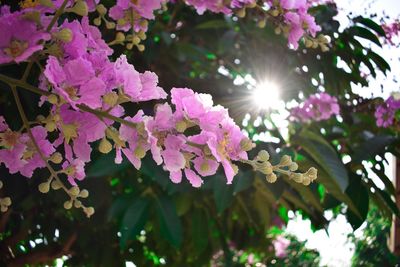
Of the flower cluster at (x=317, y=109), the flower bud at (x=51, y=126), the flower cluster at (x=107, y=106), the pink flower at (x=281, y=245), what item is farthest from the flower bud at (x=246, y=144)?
the pink flower at (x=281, y=245)

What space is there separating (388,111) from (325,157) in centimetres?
27

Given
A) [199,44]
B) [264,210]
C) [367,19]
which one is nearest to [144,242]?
[264,210]

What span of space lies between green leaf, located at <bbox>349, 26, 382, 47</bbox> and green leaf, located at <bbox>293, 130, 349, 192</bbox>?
1.07 feet

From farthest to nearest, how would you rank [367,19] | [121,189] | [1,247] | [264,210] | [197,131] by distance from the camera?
1. [121,189]
2. [264,210]
3. [367,19]
4. [1,247]
5. [197,131]

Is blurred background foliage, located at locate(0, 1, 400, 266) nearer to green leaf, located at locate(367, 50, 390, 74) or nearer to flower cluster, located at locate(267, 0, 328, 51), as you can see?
green leaf, located at locate(367, 50, 390, 74)

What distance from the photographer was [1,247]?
1301mm

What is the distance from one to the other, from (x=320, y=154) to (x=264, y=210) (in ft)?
2.13

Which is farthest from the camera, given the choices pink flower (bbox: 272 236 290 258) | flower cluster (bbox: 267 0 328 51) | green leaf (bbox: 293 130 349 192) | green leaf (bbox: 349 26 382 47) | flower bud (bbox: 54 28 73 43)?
pink flower (bbox: 272 236 290 258)

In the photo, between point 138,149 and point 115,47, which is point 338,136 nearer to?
point 115,47

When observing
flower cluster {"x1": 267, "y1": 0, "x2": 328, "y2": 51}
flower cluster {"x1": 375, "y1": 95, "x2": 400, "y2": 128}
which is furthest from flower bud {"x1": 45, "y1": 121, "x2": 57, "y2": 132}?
flower cluster {"x1": 375, "y1": 95, "x2": 400, "y2": 128}

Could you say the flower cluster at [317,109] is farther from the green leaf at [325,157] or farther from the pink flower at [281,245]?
the pink flower at [281,245]

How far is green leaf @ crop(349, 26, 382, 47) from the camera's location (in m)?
1.42

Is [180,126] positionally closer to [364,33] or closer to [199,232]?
[364,33]

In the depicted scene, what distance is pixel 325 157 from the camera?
1295 millimetres
